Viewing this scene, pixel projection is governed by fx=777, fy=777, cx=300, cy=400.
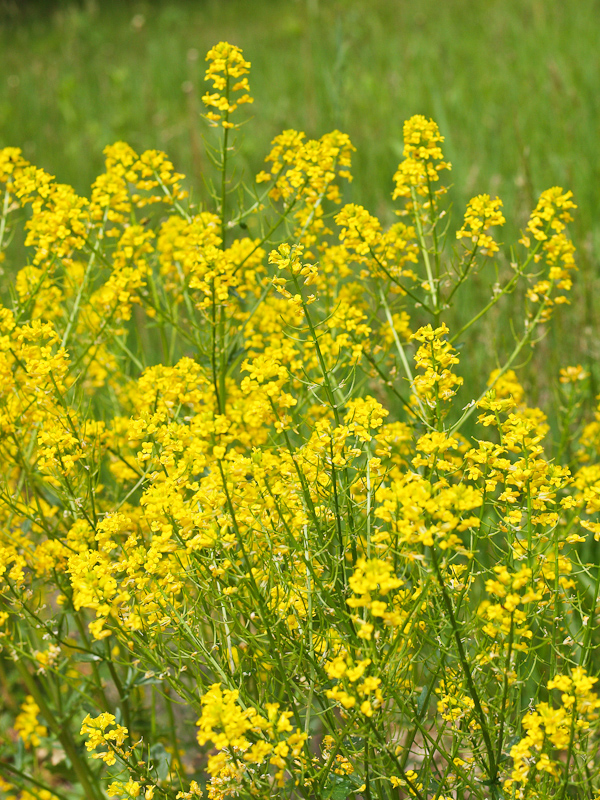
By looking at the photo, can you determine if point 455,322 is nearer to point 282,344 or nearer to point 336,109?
point 336,109

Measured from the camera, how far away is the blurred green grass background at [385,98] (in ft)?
15.4

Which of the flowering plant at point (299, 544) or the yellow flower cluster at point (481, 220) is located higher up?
the yellow flower cluster at point (481, 220)

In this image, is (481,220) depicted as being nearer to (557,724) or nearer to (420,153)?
(420,153)

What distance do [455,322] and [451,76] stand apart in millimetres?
4073

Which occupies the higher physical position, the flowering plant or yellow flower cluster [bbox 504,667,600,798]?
the flowering plant

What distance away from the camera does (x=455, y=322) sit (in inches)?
156

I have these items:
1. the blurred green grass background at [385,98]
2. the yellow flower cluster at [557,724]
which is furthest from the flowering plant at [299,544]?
the blurred green grass background at [385,98]

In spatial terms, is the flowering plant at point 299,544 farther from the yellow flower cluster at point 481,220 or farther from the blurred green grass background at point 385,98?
the blurred green grass background at point 385,98

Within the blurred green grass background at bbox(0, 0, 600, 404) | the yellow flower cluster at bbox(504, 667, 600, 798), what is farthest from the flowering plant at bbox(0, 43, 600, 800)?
the blurred green grass background at bbox(0, 0, 600, 404)

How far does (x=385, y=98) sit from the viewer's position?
679cm

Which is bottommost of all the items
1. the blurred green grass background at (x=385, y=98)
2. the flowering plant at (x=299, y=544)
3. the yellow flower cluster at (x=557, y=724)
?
the yellow flower cluster at (x=557, y=724)

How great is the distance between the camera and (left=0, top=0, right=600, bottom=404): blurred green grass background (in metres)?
4.70

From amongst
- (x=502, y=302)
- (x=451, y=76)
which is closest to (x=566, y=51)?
(x=451, y=76)

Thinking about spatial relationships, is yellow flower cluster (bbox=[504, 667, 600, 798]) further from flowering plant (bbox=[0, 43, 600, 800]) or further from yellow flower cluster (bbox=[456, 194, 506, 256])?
yellow flower cluster (bbox=[456, 194, 506, 256])
